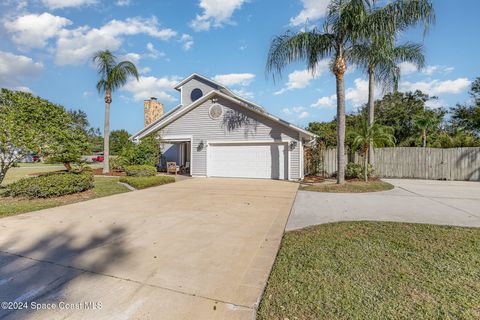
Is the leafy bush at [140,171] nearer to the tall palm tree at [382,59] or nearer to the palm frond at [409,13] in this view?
the tall palm tree at [382,59]

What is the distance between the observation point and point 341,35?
9.45 meters

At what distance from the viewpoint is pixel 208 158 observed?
551 inches

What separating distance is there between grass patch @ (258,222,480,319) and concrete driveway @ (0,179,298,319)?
335 mm

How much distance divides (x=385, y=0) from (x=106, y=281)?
481 inches

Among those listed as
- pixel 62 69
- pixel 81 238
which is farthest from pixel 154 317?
pixel 62 69

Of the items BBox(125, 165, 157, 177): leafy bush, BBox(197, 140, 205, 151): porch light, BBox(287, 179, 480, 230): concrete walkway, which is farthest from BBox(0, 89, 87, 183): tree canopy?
BBox(287, 179, 480, 230): concrete walkway

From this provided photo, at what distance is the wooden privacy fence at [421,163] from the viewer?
12305 millimetres

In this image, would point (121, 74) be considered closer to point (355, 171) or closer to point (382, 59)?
point (382, 59)

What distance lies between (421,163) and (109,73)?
19.7 m

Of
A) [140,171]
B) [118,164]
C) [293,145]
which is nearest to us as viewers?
[140,171]

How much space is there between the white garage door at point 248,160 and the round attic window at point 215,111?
1.78 meters

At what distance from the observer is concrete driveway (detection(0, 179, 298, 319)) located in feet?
7.52

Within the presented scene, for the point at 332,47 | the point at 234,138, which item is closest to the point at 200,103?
the point at 234,138

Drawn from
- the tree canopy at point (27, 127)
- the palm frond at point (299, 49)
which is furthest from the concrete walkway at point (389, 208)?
the tree canopy at point (27, 127)
